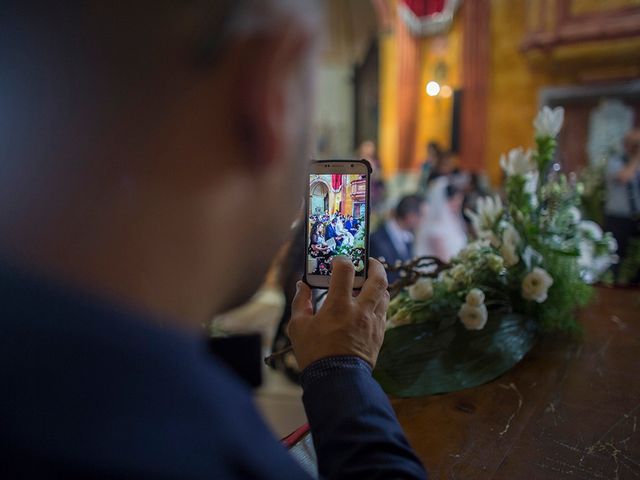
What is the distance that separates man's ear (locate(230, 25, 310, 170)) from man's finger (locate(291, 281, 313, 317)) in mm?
270

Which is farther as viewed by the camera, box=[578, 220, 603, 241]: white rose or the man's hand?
box=[578, 220, 603, 241]: white rose

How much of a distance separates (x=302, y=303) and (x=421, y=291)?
42 centimetres

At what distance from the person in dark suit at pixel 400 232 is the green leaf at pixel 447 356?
149 centimetres

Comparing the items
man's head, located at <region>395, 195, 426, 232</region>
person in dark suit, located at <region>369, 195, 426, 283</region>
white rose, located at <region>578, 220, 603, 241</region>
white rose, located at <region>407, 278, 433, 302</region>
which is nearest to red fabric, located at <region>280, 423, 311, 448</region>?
white rose, located at <region>407, 278, 433, 302</region>

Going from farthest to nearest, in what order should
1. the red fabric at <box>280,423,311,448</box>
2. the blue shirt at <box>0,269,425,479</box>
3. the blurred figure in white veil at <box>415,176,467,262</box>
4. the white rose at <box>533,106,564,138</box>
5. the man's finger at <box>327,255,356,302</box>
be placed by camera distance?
the blurred figure in white veil at <box>415,176,467,262</box>
the white rose at <box>533,106,564,138</box>
the red fabric at <box>280,423,311,448</box>
the man's finger at <box>327,255,356,302</box>
the blue shirt at <box>0,269,425,479</box>

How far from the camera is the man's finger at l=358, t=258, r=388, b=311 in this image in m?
0.52

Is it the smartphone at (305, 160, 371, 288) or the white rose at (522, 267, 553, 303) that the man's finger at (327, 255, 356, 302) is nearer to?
the smartphone at (305, 160, 371, 288)

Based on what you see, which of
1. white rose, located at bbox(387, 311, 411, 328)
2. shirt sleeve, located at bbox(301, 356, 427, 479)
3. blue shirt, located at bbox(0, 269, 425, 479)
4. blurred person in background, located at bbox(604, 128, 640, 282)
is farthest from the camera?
blurred person in background, located at bbox(604, 128, 640, 282)

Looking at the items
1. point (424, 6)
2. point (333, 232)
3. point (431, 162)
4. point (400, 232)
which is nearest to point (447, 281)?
point (333, 232)

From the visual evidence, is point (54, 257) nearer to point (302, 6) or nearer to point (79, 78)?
point (79, 78)

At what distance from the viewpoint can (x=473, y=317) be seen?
0.86 m

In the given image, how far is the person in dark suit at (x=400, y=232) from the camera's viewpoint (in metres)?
2.46

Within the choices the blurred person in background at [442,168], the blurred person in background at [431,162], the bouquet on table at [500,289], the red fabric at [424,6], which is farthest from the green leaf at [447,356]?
the red fabric at [424,6]

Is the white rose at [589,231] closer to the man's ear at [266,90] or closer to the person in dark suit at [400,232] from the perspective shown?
the man's ear at [266,90]
